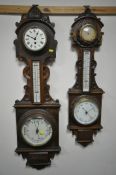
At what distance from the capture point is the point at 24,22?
1483 millimetres

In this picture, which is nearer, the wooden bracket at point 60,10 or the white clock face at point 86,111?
the wooden bracket at point 60,10

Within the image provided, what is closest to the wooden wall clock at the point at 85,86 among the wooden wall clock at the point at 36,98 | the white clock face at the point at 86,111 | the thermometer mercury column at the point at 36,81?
the white clock face at the point at 86,111

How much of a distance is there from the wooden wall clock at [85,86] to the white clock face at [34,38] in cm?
24

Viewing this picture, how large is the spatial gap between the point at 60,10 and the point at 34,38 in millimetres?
302

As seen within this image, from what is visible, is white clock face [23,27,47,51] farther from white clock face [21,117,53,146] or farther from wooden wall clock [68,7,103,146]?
white clock face [21,117,53,146]

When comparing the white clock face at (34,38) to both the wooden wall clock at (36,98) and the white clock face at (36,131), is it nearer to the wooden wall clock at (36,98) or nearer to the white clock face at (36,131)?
the wooden wall clock at (36,98)

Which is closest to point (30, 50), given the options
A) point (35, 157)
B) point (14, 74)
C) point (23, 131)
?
point (14, 74)

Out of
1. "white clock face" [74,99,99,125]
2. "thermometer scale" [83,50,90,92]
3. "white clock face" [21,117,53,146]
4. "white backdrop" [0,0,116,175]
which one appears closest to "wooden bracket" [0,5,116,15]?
"white backdrop" [0,0,116,175]

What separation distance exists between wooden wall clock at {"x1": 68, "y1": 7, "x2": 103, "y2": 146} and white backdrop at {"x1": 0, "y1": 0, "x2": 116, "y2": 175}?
6 centimetres

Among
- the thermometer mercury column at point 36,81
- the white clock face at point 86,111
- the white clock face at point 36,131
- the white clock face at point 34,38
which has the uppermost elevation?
the white clock face at point 34,38

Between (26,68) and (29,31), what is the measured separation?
29cm

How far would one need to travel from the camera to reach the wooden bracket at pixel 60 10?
4.96 feet

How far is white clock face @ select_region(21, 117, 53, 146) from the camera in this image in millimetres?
1633

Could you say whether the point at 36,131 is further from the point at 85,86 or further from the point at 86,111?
the point at 85,86
